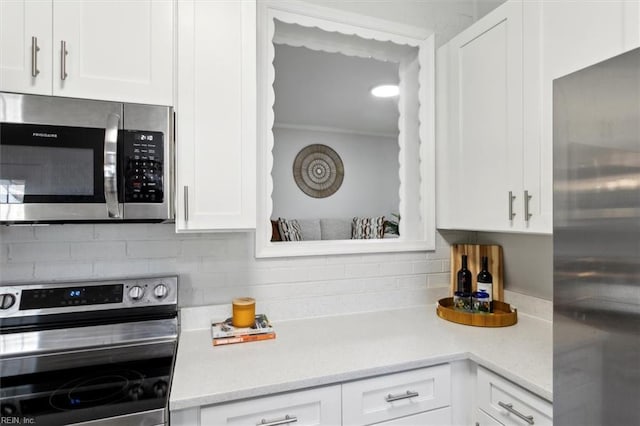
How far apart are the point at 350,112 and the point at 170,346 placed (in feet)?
12.1

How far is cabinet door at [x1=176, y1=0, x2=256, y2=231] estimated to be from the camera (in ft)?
4.15

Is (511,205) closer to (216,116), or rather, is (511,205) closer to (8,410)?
(216,116)

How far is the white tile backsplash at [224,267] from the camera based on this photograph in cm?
139

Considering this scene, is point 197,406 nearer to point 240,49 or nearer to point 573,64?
point 240,49

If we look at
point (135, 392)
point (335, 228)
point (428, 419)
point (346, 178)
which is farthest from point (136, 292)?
point (346, 178)

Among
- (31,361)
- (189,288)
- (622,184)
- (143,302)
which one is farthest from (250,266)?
(622,184)

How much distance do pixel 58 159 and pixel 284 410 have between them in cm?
103

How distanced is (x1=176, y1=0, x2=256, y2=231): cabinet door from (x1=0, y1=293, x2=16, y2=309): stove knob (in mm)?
635

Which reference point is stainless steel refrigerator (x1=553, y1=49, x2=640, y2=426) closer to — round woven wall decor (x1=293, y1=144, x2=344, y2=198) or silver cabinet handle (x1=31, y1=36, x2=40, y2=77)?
silver cabinet handle (x1=31, y1=36, x2=40, y2=77)

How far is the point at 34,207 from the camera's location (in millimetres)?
1095

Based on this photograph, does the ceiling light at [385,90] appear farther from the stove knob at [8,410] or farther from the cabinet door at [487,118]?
the stove knob at [8,410]

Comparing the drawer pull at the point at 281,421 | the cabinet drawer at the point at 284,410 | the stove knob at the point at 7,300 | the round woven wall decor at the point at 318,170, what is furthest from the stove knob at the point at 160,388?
the round woven wall decor at the point at 318,170

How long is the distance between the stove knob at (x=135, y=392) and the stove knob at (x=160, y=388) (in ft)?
0.12

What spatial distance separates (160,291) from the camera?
1.44 meters
